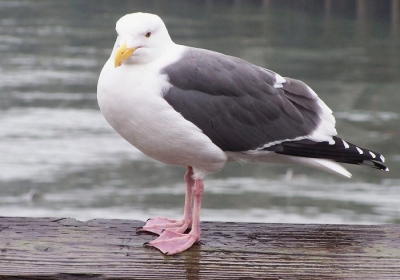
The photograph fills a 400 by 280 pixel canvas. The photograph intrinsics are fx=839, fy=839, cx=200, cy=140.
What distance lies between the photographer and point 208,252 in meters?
2.92

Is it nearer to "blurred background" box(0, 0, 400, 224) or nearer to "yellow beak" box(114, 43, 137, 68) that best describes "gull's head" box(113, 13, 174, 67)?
"yellow beak" box(114, 43, 137, 68)

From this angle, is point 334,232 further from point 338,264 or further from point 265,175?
point 265,175

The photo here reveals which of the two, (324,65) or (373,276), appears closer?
(373,276)

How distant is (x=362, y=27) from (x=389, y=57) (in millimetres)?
9182

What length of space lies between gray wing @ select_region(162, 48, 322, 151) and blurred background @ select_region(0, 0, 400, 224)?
22.2 ft

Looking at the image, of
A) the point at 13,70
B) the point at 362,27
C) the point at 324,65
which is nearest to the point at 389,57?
the point at 324,65

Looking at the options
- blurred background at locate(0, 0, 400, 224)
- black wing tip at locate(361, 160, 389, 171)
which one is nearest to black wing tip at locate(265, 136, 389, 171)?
black wing tip at locate(361, 160, 389, 171)

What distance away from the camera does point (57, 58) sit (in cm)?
2834

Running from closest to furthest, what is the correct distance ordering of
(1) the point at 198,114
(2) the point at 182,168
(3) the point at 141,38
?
(3) the point at 141,38
(1) the point at 198,114
(2) the point at 182,168

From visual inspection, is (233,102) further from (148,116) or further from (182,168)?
(182,168)

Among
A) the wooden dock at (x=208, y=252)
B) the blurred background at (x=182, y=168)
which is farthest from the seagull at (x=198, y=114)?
the blurred background at (x=182, y=168)

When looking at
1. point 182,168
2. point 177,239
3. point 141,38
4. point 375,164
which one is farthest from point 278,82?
point 182,168

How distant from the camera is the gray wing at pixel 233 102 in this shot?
3.18 metres

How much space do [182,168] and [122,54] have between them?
10.8 metres
